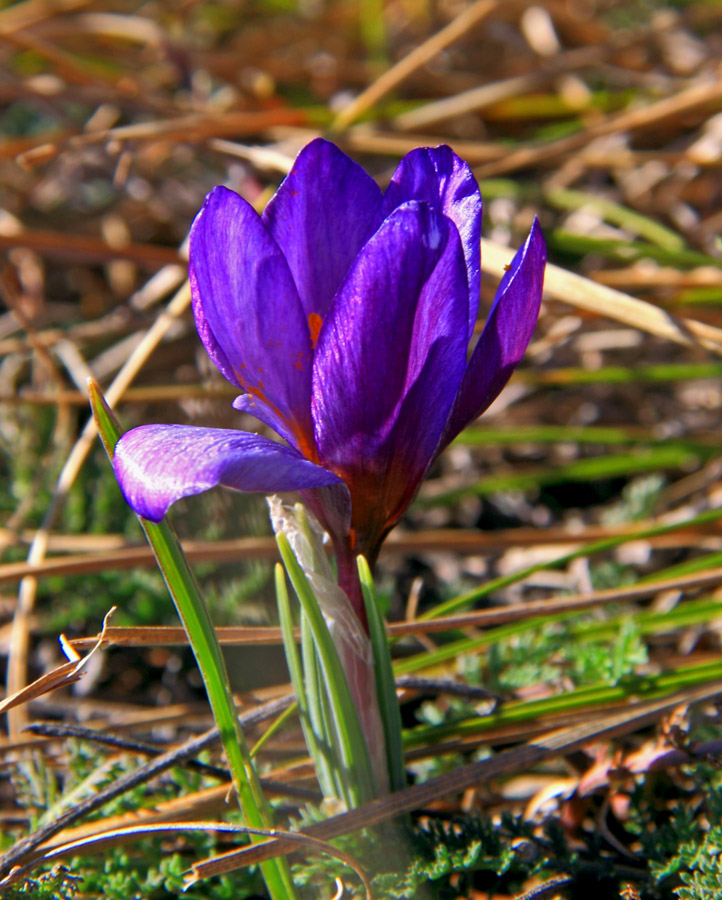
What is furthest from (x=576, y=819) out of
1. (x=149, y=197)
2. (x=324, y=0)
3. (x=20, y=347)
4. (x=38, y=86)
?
(x=324, y=0)

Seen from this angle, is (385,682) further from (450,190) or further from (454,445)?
(454,445)

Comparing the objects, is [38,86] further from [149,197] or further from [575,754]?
[575,754]

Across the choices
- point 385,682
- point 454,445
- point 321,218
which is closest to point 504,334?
point 321,218

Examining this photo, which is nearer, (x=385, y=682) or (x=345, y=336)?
(x=345, y=336)

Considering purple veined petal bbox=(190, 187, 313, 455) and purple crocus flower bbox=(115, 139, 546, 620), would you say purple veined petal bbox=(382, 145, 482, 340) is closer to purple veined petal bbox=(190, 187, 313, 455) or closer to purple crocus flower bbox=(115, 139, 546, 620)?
purple crocus flower bbox=(115, 139, 546, 620)

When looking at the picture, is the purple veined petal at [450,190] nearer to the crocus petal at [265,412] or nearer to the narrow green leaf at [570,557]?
the crocus petal at [265,412]

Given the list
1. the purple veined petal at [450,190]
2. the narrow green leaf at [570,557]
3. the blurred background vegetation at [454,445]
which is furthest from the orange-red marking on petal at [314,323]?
the narrow green leaf at [570,557]

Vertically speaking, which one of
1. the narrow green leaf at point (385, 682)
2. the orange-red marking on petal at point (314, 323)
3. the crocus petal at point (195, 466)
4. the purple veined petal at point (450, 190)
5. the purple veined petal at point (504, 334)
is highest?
the purple veined petal at point (450, 190)

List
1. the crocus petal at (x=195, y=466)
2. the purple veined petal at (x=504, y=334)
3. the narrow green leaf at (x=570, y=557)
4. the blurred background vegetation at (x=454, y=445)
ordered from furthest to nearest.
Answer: the narrow green leaf at (x=570, y=557) → the blurred background vegetation at (x=454, y=445) → the purple veined petal at (x=504, y=334) → the crocus petal at (x=195, y=466)

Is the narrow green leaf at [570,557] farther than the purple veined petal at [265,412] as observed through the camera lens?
Yes
